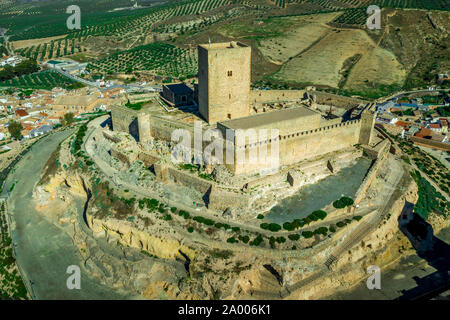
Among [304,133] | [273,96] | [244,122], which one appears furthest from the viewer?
[273,96]

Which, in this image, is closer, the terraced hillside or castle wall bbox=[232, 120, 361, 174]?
castle wall bbox=[232, 120, 361, 174]

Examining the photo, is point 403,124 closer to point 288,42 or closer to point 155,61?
point 288,42

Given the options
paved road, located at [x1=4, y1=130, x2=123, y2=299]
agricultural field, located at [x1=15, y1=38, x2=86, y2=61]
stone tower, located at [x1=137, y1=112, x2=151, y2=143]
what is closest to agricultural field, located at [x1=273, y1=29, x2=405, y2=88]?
stone tower, located at [x1=137, y1=112, x2=151, y2=143]

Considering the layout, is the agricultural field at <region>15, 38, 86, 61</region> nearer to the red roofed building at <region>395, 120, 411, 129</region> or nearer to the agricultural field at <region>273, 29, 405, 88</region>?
the agricultural field at <region>273, 29, 405, 88</region>

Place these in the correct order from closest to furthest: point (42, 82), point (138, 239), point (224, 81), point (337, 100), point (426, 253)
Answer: point (138, 239) < point (426, 253) < point (224, 81) < point (337, 100) < point (42, 82)

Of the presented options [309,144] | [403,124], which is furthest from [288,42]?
[309,144]

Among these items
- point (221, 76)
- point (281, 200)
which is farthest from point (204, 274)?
point (221, 76)
